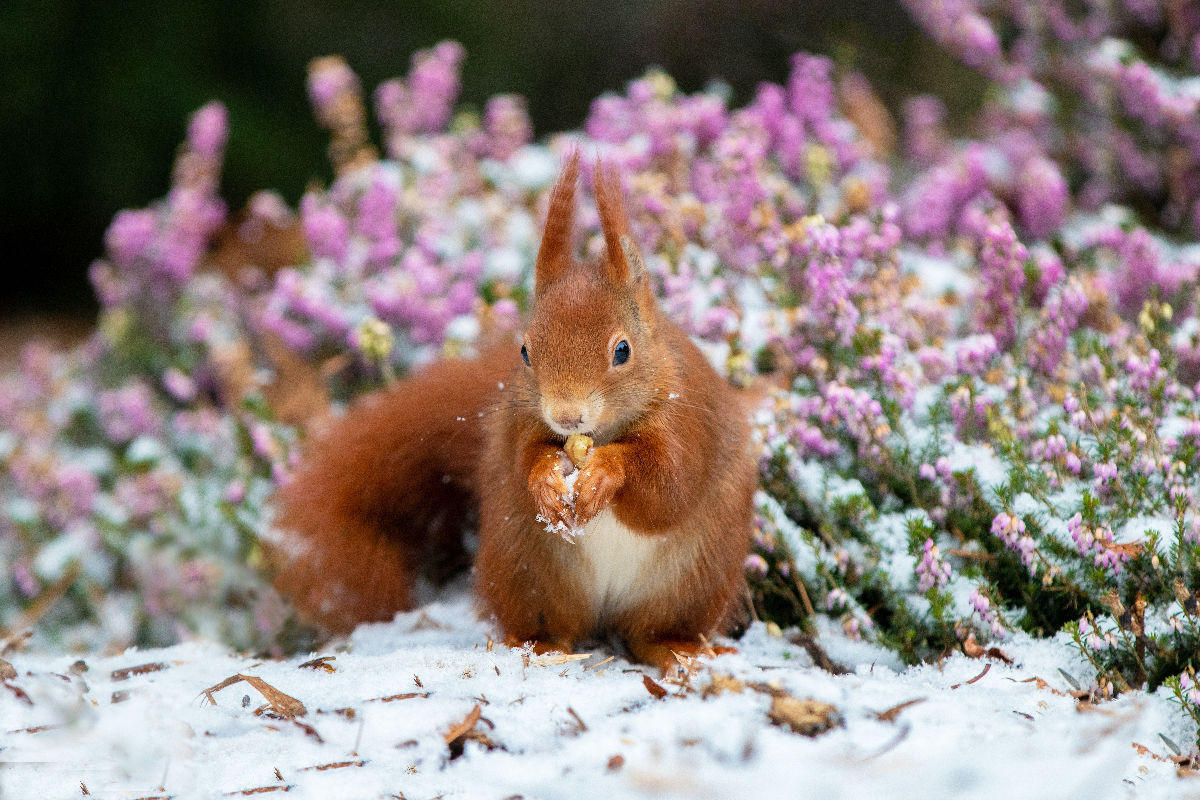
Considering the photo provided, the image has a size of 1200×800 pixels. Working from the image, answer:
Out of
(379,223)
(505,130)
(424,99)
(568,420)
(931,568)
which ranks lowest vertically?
(931,568)

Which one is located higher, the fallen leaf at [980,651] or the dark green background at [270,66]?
the dark green background at [270,66]

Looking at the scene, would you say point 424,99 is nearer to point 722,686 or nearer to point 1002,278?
point 1002,278

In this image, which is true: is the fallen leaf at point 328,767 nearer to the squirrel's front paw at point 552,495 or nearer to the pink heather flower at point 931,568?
the squirrel's front paw at point 552,495

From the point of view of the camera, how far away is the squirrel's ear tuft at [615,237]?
1621 mm

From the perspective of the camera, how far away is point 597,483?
60.0 inches

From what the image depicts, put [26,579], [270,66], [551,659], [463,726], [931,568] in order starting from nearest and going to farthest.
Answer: [463,726], [551,659], [931,568], [26,579], [270,66]

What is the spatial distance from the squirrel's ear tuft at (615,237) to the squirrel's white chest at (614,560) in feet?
1.23

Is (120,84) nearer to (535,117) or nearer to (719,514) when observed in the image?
(535,117)

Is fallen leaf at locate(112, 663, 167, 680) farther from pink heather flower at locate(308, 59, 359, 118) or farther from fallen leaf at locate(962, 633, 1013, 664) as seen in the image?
pink heather flower at locate(308, 59, 359, 118)

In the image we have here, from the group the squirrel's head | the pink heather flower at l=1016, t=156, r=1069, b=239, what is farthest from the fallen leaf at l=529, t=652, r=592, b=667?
the pink heather flower at l=1016, t=156, r=1069, b=239

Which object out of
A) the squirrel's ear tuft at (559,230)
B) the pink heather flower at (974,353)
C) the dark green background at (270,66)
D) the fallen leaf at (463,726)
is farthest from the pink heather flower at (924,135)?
the fallen leaf at (463,726)

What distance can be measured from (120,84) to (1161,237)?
12.7 feet

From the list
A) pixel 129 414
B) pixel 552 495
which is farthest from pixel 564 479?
pixel 129 414

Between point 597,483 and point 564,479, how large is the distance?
0.20 ft
